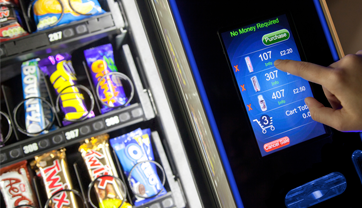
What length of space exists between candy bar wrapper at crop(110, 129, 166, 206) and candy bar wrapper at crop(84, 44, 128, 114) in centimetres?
15

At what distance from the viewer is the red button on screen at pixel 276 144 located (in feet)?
1.74

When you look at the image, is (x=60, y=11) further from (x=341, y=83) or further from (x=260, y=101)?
(x=341, y=83)

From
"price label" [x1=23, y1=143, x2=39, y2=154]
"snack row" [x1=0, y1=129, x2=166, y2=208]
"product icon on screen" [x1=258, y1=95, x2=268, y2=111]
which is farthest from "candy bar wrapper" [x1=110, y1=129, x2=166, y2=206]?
"product icon on screen" [x1=258, y1=95, x2=268, y2=111]

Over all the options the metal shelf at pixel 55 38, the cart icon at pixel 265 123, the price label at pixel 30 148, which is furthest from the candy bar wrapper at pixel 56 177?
the cart icon at pixel 265 123

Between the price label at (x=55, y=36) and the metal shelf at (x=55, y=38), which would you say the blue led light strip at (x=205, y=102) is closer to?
the metal shelf at (x=55, y=38)

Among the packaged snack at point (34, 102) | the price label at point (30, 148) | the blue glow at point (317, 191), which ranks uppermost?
the packaged snack at point (34, 102)

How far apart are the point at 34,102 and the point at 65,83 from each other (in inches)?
5.0

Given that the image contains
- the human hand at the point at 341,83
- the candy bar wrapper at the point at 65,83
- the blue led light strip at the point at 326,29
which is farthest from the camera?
the candy bar wrapper at the point at 65,83

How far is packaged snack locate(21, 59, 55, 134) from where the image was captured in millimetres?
752

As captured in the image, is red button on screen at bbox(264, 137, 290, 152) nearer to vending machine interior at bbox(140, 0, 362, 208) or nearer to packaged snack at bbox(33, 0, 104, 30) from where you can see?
vending machine interior at bbox(140, 0, 362, 208)

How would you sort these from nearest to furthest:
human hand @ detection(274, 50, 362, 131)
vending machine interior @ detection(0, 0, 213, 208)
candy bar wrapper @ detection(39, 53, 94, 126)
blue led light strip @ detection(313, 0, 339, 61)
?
1. human hand @ detection(274, 50, 362, 131)
2. blue led light strip @ detection(313, 0, 339, 61)
3. vending machine interior @ detection(0, 0, 213, 208)
4. candy bar wrapper @ detection(39, 53, 94, 126)

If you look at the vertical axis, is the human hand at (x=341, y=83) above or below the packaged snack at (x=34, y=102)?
below

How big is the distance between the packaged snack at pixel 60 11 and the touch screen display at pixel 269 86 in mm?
546

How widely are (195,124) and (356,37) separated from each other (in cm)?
103
